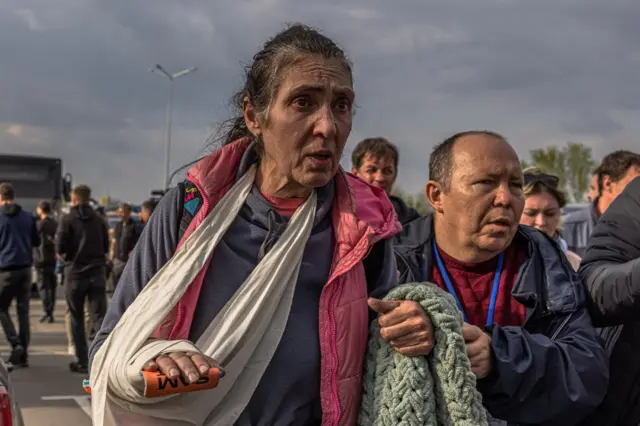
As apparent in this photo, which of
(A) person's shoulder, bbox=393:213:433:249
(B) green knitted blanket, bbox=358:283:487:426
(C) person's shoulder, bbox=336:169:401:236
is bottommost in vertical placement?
(B) green knitted blanket, bbox=358:283:487:426

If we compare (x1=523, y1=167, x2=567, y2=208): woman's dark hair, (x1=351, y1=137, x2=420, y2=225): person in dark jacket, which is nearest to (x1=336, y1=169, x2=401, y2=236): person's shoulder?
(x1=523, y1=167, x2=567, y2=208): woman's dark hair

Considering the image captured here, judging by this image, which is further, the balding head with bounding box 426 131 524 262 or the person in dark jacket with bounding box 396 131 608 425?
the balding head with bounding box 426 131 524 262

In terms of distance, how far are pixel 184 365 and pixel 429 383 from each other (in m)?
0.59

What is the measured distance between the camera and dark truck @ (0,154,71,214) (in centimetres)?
1659

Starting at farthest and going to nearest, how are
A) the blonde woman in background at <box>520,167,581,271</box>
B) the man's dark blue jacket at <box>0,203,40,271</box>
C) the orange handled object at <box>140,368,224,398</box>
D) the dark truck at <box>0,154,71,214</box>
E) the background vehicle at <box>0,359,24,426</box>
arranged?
the dark truck at <box>0,154,71,214</box> < the man's dark blue jacket at <box>0,203,40,271</box> < the blonde woman in background at <box>520,167,581,271</box> < the background vehicle at <box>0,359,24,426</box> < the orange handled object at <box>140,368,224,398</box>

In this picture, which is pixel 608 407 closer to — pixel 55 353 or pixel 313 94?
pixel 313 94

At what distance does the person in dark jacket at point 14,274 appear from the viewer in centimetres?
905

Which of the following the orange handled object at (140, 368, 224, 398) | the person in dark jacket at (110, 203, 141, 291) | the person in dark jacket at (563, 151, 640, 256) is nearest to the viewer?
the orange handled object at (140, 368, 224, 398)

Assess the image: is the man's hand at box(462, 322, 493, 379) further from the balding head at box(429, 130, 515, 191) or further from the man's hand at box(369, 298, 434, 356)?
the balding head at box(429, 130, 515, 191)

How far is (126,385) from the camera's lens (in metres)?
1.78

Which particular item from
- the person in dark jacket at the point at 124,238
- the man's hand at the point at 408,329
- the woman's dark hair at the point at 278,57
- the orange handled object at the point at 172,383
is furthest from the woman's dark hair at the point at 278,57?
the person in dark jacket at the point at 124,238

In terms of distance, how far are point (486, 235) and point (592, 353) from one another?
0.44m

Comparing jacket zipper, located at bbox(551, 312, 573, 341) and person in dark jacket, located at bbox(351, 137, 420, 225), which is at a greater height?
person in dark jacket, located at bbox(351, 137, 420, 225)

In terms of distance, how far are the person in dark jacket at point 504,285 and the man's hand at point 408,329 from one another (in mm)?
169
